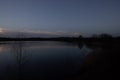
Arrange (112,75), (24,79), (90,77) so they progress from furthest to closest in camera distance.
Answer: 1. (24,79)
2. (90,77)
3. (112,75)

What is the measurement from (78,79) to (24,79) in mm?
5736

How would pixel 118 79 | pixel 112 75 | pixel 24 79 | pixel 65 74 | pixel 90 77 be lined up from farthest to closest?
pixel 65 74
pixel 24 79
pixel 90 77
pixel 112 75
pixel 118 79

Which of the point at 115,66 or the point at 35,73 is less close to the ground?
the point at 115,66

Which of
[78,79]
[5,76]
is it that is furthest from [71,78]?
[5,76]

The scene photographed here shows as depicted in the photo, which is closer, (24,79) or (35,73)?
(24,79)

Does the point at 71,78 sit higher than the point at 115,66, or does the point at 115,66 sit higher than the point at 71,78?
the point at 115,66

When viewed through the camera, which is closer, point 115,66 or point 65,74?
point 115,66

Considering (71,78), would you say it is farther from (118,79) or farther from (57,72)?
(118,79)

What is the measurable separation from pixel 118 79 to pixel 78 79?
433cm

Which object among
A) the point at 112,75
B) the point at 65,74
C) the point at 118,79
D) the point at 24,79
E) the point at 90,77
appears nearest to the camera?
the point at 118,79

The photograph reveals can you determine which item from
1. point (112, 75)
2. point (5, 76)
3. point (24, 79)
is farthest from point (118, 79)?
point (5, 76)

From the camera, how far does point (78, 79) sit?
17500 mm

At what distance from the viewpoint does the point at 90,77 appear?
1689 centimetres

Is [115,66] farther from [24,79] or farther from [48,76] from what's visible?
[24,79]
